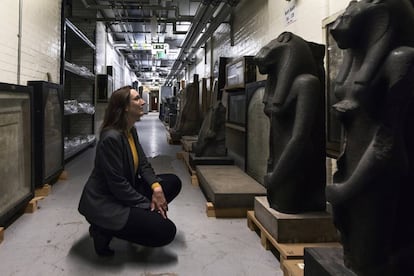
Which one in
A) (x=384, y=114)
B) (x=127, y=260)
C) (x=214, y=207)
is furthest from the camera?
(x=214, y=207)

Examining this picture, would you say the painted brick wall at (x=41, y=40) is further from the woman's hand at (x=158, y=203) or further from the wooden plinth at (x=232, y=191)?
the woman's hand at (x=158, y=203)

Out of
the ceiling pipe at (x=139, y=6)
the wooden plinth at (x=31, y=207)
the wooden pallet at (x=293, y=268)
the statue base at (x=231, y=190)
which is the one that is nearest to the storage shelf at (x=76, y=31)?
the ceiling pipe at (x=139, y=6)

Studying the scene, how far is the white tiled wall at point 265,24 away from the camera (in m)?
3.14

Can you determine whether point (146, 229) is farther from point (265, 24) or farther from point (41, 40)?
point (265, 24)

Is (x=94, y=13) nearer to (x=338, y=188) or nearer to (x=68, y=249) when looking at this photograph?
(x=68, y=249)

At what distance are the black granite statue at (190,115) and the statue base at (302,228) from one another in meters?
6.08

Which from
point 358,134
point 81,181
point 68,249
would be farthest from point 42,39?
point 358,134

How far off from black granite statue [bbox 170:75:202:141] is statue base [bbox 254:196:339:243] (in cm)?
608

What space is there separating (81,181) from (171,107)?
8.55 meters

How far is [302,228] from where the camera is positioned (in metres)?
2.24

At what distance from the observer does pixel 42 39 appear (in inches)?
190

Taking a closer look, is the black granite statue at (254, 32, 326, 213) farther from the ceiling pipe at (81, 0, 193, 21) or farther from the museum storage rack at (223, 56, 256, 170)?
the ceiling pipe at (81, 0, 193, 21)

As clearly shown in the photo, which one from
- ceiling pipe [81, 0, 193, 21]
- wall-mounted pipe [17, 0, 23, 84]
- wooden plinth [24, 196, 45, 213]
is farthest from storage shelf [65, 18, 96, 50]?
wooden plinth [24, 196, 45, 213]

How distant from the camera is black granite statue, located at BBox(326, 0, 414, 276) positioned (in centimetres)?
130
